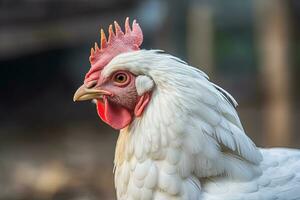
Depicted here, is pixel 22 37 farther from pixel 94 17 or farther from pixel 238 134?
pixel 238 134

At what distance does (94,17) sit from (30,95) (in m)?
1.56

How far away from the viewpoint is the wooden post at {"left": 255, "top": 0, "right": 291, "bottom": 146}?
348 inches

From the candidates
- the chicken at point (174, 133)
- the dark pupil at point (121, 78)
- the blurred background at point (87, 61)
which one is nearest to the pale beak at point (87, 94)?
the chicken at point (174, 133)

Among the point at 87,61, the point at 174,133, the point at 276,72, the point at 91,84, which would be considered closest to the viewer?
the point at 174,133

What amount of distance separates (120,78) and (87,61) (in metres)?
7.49

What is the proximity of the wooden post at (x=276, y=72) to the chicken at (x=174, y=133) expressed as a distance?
534 cm

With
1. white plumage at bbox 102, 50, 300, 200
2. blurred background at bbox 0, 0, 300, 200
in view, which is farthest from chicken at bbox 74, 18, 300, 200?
blurred background at bbox 0, 0, 300, 200

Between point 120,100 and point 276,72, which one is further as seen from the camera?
point 276,72

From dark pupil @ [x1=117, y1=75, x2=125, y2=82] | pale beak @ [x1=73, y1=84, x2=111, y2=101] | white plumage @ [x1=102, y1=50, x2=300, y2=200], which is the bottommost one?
white plumage @ [x1=102, y1=50, x2=300, y2=200]

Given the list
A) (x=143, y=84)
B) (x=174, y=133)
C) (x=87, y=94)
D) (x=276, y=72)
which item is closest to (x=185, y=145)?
(x=174, y=133)

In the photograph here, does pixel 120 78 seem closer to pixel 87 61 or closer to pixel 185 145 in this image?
pixel 185 145

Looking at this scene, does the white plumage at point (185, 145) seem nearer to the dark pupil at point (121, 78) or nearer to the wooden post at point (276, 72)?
the dark pupil at point (121, 78)

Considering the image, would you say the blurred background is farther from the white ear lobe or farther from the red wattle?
the white ear lobe

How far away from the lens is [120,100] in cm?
349
